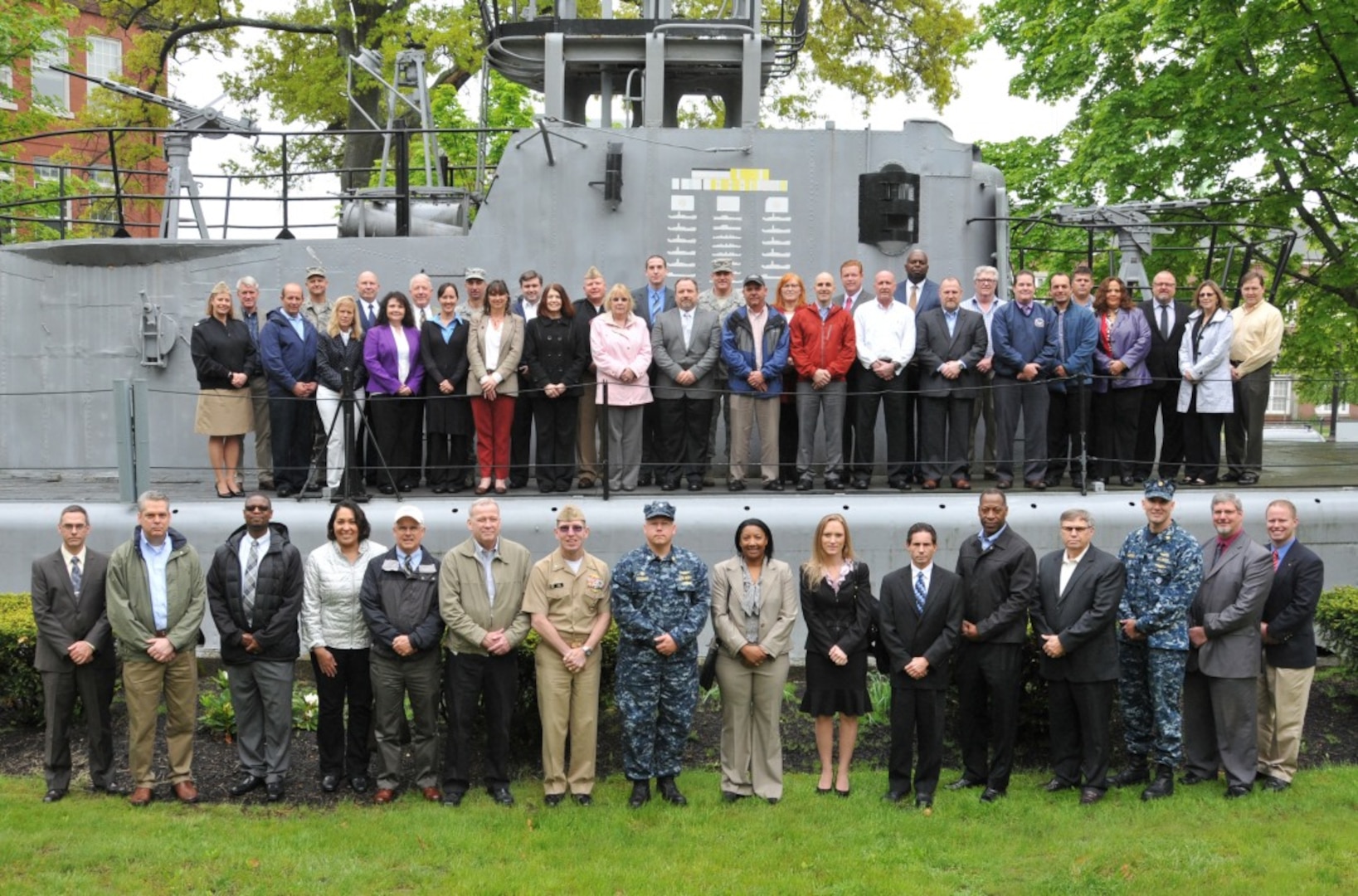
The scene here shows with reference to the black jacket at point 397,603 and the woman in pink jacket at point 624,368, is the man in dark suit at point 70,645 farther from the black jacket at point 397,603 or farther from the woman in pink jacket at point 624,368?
the woman in pink jacket at point 624,368

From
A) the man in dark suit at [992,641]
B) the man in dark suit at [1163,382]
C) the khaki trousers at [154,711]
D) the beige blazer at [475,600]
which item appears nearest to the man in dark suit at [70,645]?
the khaki trousers at [154,711]

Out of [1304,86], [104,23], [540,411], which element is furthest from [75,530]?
[104,23]

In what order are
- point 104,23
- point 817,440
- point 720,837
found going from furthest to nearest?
1. point 104,23
2. point 817,440
3. point 720,837

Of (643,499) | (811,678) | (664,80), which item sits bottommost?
(811,678)

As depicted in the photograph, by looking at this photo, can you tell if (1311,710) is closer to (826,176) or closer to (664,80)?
(826,176)

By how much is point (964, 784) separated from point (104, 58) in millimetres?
28632

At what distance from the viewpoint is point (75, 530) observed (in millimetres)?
7262

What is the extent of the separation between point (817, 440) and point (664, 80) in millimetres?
3396

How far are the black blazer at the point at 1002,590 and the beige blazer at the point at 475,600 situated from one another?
2312 mm

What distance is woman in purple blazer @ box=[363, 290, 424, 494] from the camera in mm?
9531

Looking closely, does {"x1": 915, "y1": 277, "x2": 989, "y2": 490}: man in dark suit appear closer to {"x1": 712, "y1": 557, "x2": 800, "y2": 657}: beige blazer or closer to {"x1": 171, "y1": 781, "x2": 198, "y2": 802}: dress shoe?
{"x1": 712, "y1": 557, "x2": 800, "y2": 657}: beige blazer

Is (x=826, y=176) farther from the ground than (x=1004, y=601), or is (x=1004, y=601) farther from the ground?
(x=826, y=176)

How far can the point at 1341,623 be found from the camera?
8562 millimetres

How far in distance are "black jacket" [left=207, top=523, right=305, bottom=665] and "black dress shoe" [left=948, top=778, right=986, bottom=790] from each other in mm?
3458
